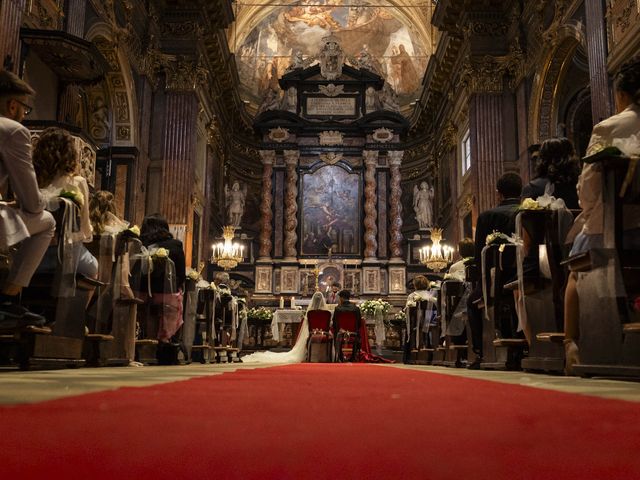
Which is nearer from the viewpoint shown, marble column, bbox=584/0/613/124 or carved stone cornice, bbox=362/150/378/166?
marble column, bbox=584/0/613/124

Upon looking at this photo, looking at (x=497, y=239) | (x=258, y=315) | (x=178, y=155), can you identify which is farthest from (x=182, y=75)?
(x=497, y=239)

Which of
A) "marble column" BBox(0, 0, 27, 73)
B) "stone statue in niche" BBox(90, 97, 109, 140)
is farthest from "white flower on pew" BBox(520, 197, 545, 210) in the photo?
"stone statue in niche" BBox(90, 97, 109, 140)

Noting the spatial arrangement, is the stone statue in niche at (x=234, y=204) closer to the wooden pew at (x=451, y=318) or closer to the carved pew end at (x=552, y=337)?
the wooden pew at (x=451, y=318)

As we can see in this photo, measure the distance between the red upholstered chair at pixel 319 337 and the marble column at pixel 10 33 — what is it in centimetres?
633

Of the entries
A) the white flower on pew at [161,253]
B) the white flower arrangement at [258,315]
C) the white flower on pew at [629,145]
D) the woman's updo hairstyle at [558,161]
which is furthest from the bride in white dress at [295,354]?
the white flower on pew at [629,145]

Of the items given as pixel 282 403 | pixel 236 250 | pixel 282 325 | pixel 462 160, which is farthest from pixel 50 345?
pixel 462 160

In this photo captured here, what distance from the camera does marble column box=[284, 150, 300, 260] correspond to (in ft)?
67.6

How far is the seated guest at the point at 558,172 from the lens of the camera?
480cm

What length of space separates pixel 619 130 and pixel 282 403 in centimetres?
261

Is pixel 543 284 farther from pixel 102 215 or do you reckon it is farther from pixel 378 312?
pixel 378 312

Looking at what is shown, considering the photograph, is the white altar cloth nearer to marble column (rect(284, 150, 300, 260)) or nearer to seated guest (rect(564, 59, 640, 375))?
marble column (rect(284, 150, 300, 260))

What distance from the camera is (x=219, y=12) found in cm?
1612

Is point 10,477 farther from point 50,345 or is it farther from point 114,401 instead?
point 50,345

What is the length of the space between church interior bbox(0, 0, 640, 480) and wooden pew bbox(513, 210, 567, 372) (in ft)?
0.05
